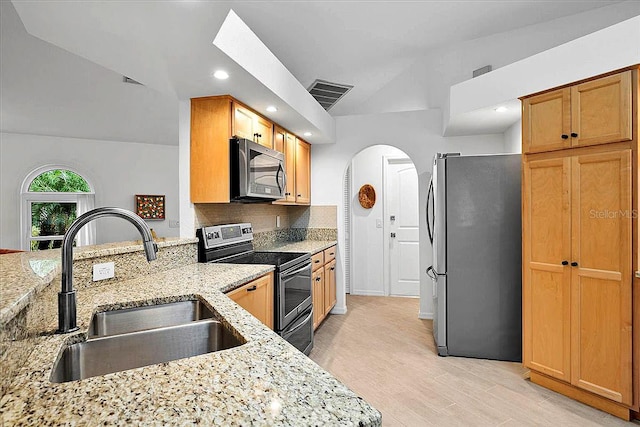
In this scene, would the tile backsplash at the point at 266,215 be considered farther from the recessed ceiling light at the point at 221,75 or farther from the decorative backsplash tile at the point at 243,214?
the recessed ceiling light at the point at 221,75

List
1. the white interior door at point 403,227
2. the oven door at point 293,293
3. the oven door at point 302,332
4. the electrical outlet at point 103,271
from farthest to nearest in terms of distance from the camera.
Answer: the white interior door at point 403,227, the oven door at point 302,332, the oven door at point 293,293, the electrical outlet at point 103,271

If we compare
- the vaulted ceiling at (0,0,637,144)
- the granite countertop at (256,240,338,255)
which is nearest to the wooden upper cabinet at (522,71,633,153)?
the vaulted ceiling at (0,0,637,144)

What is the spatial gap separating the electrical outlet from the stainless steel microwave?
3.35 feet

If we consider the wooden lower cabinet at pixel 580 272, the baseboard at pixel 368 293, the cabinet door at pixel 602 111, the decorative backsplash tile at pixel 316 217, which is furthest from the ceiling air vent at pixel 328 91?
the baseboard at pixel 368 293

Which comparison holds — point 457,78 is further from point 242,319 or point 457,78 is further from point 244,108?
point 242,319

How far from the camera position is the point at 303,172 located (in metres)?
4.36

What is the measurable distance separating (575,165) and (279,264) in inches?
83.1

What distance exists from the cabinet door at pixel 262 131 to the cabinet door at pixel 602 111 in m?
2.36

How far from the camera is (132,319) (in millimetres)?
1504

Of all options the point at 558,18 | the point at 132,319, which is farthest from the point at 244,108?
the point at 558,18

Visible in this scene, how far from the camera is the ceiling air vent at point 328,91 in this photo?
175 inches

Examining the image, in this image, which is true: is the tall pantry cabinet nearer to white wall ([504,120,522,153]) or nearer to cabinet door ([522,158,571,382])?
cabinet door ([522,158,571,382])

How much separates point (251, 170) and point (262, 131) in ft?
2.24

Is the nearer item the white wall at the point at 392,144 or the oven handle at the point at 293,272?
the oven handle at the point at 293,272
